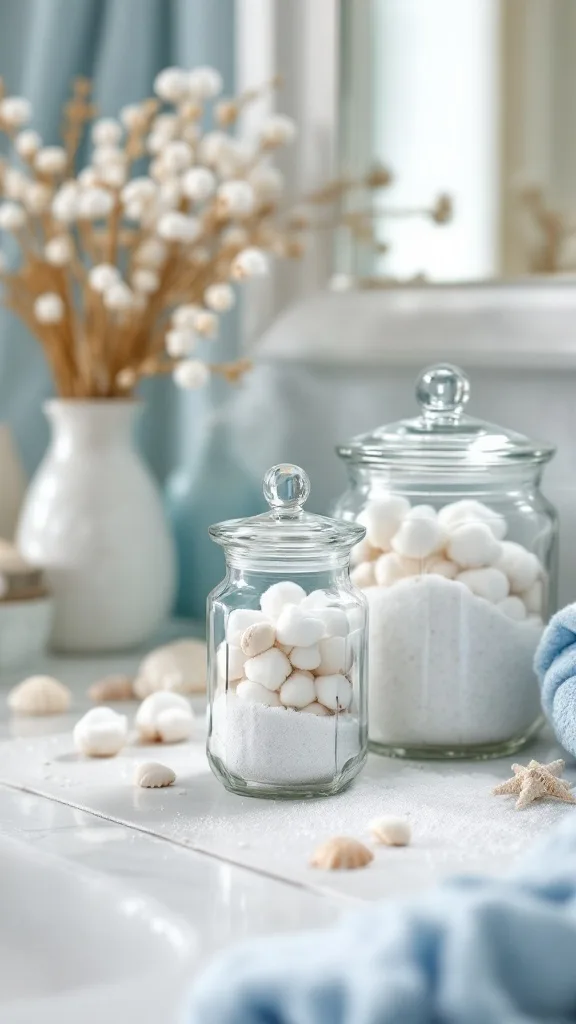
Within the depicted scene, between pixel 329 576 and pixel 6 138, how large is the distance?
751 mm

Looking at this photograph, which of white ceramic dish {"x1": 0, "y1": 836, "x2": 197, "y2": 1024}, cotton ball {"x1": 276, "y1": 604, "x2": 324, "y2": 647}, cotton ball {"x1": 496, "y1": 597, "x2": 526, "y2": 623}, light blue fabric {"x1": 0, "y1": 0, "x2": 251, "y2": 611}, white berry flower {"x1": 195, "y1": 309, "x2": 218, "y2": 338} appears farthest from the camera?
light blue fabric {"x1": 0, "y1": 0, "x2": 251, "y2": 611}

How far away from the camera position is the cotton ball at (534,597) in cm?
91

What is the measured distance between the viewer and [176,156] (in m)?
1.16

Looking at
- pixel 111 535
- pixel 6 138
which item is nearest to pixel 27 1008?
pixel 111 535

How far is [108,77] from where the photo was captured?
1.37m

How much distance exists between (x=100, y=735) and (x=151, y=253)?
51 cm

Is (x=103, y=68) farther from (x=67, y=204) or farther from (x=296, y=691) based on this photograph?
(x=296, y=691)

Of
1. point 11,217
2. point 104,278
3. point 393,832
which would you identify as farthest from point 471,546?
point 11,217

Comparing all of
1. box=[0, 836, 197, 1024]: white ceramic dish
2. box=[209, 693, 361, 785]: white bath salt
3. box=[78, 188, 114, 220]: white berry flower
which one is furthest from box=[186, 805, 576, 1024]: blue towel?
box=[78, 188, 114, 220]: white berry flower

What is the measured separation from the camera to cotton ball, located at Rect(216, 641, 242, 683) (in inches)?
31.8

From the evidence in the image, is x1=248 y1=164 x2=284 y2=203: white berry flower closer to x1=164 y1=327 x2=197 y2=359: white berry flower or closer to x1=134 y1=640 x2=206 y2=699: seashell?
x1=164 y1=327 x2=197 y2=359: white berry flower

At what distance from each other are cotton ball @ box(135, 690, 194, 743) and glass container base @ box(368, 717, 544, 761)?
132 millimetres

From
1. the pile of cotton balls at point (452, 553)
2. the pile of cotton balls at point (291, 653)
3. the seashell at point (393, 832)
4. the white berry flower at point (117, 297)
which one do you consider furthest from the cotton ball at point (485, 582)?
the white berry flower at point (117, 297)

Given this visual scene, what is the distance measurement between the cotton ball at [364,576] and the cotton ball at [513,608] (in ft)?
0.29
